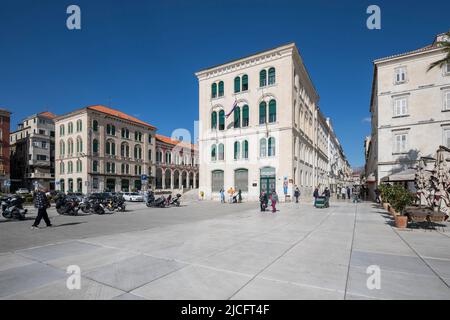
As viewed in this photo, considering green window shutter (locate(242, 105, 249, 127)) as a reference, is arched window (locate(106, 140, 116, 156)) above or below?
below

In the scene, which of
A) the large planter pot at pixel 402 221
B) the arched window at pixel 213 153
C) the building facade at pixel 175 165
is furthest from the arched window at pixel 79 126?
the large planter pot at pixel 402 221

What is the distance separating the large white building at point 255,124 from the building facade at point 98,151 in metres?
18.6

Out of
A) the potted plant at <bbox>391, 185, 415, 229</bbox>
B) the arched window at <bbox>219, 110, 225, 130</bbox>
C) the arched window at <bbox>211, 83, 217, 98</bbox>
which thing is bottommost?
the potted plant at <bbox>391, 185, 415, 229</bbox>

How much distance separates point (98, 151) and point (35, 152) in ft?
58.4

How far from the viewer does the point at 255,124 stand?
32.0 meters

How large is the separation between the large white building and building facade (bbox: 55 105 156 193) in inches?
734

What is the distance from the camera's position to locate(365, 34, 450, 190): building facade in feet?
82.8

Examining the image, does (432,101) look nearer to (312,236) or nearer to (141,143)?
(312,236)

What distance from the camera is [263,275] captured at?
5.00 m

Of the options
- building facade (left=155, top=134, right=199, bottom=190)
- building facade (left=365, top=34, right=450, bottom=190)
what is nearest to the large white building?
building facade (left=365, top=34, right=450, bottom=190)

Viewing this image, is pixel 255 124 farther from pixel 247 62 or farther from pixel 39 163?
pixel 39 163

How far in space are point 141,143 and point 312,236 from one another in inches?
2191

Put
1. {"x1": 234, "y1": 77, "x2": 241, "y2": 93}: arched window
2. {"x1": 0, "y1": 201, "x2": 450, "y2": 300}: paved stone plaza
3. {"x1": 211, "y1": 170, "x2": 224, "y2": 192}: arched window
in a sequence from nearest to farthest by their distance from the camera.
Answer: {"x1": 0, "y1": 201, "x2": 450, "y2": 300}: paved stone plaza
{"x1": 234, "y1": 77, "x2": 241, "y2": 93}: arched window
{"x1": 211, "y1": 170, "x2": 224, "y2": 192}: arched window

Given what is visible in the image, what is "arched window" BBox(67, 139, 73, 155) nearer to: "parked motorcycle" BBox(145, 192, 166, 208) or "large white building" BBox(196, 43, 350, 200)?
"large white building" BBox(196, 43, 350, 200)
